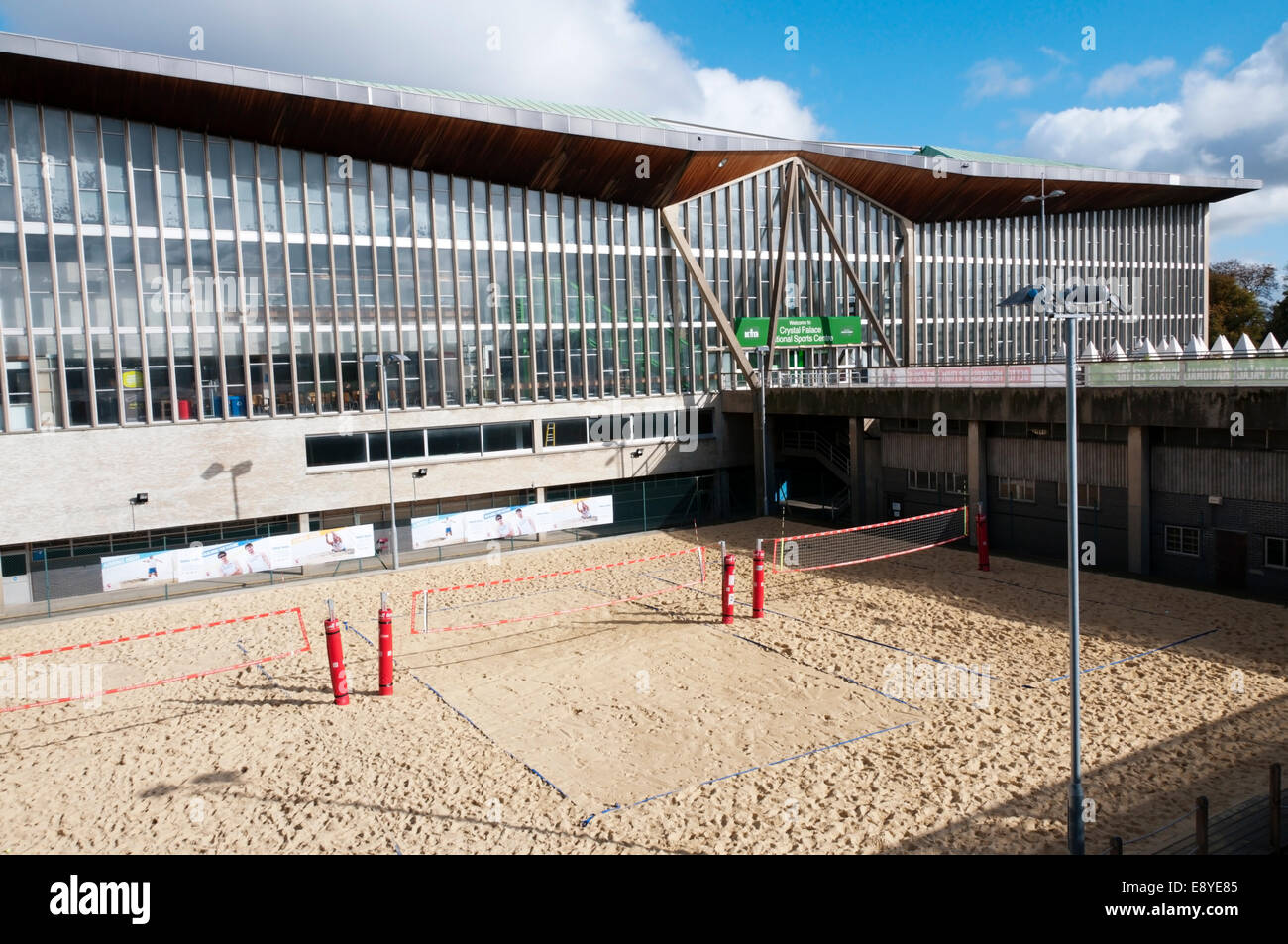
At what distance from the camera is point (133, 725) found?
1561 centimetres

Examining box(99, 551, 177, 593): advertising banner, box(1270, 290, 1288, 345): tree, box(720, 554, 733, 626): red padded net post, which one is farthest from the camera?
box(1270, 290, 1288, 345): tree

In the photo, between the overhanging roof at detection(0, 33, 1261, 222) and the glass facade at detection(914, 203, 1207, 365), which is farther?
the glass facade at detection(914, 203, 1207, 365)

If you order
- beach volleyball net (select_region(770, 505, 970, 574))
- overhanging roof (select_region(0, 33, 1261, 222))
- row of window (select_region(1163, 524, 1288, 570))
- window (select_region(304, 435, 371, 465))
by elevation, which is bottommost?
beach volleyball net (select_region(770, 505, 970, 574))

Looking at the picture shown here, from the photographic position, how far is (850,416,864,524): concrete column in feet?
107

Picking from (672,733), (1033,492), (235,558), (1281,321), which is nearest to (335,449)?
(235,558)

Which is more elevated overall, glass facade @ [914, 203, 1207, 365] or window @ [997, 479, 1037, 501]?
glass facade @ [914, 203, 1207, 365]

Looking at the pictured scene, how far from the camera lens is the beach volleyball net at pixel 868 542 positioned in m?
27.5

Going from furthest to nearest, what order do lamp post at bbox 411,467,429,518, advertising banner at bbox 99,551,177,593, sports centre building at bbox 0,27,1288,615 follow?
lamp post at bbox 411,467,429,518, sports centre building at bbox 0,27,1288,615, advertising banner at bbox 99,551,177,593

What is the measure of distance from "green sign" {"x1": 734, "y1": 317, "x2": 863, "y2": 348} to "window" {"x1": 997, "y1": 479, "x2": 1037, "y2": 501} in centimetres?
1304

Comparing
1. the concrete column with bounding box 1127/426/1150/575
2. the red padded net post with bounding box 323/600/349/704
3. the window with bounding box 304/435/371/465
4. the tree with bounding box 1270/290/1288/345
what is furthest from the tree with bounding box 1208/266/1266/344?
the red padded net post with bounding box 323/600/349/704

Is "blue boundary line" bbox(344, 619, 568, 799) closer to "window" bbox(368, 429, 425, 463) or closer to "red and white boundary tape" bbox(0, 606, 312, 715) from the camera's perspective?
"red and white boundary tape" bbox(0, 606, 312, 715)

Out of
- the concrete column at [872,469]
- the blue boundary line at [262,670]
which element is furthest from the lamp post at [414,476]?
the concrete column at [872,469]

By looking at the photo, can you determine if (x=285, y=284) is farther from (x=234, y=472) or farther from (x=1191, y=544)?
(x=1191, y=544)
